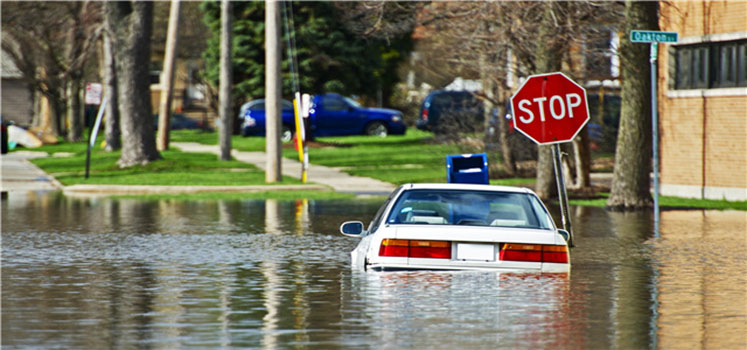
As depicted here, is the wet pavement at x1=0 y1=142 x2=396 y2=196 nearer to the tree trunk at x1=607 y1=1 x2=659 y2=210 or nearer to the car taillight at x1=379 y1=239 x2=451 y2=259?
the tree trunk at x1=607 y1=1 x2=659 y2=210

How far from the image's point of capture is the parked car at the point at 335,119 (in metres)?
53.1

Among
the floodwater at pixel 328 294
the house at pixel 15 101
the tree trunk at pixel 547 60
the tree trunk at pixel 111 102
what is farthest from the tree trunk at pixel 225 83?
the house at pixel 15 101

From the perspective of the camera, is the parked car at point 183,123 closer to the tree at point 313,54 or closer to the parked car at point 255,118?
the tree at point 313,54

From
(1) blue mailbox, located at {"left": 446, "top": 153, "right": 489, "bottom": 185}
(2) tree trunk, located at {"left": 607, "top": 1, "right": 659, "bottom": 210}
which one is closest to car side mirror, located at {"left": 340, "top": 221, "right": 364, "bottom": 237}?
(1) blue mailbox, located at {"left": 446, "top": 153, "right": 489, "bottom": 185}

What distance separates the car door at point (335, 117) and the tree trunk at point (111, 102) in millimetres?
8415

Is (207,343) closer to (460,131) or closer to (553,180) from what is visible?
(553,180)

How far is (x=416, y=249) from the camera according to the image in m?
11.1

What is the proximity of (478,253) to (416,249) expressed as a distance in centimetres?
54

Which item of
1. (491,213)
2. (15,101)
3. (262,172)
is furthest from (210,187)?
(15,101)

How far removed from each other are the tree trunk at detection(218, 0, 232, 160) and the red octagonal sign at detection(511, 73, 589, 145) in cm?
2322

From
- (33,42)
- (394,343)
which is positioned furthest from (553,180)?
(33,42)

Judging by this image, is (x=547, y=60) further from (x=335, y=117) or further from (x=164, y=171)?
(x=335, y=117)

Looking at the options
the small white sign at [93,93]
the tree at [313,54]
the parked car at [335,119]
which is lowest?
the parked car at [335,119]

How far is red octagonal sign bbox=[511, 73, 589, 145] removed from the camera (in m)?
16.6
